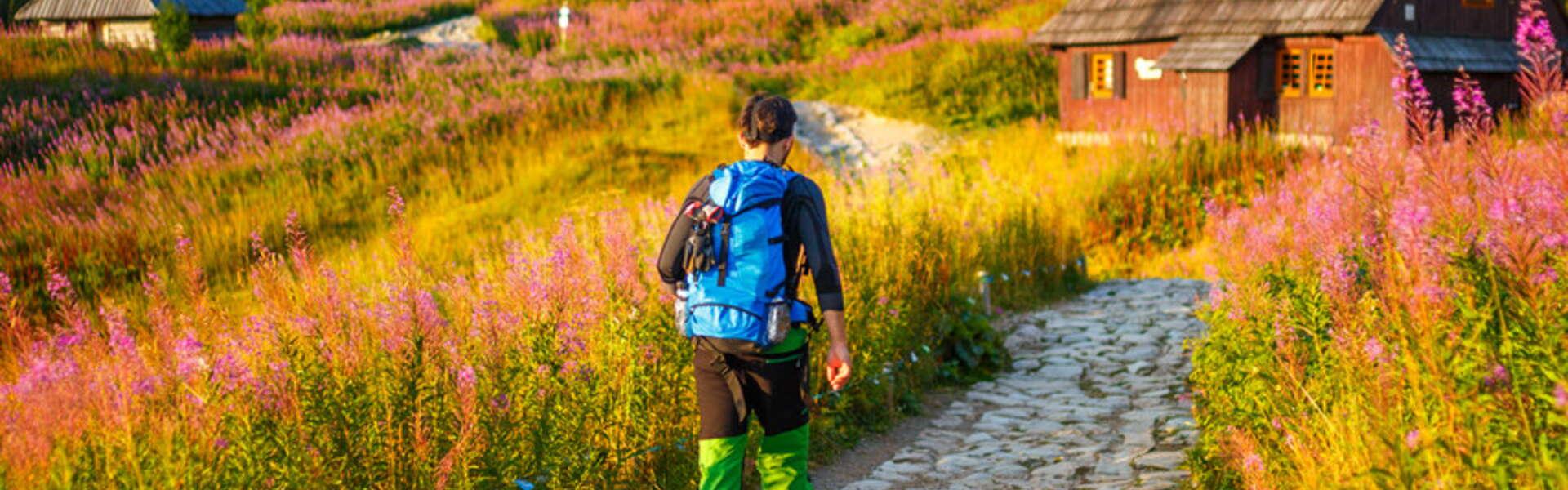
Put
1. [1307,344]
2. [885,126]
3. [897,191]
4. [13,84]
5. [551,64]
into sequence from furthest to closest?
[551,64] → [885,126] → [13,84] → [897,191] → [1307,344]

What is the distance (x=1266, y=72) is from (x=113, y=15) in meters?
22.9

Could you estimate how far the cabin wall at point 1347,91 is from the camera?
18203 mm

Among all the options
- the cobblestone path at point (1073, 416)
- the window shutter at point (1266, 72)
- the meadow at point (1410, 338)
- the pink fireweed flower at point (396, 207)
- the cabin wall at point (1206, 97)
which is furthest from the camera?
the window shutter at point (1266, 72)

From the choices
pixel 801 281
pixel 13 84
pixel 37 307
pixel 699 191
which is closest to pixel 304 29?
pixel 13 84

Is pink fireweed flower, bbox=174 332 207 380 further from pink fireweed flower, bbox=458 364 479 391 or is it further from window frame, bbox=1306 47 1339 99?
window frame, bbox=1306 47 1339 99

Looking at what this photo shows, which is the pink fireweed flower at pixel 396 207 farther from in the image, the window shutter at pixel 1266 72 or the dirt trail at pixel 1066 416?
the window shutter at pixel 1266 72

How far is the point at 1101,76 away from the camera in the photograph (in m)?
22.2

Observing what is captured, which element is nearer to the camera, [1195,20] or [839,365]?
[839,365]

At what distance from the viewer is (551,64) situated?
86.2 ft

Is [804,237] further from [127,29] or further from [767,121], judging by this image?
[127,29]

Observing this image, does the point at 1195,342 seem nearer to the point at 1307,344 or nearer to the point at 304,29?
the point at 1307,344

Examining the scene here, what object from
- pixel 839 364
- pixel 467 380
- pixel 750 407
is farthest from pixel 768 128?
pixel 467 380

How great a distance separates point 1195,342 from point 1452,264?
284cm

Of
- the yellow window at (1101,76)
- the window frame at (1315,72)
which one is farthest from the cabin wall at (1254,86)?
the yellow window at (1101,76)
